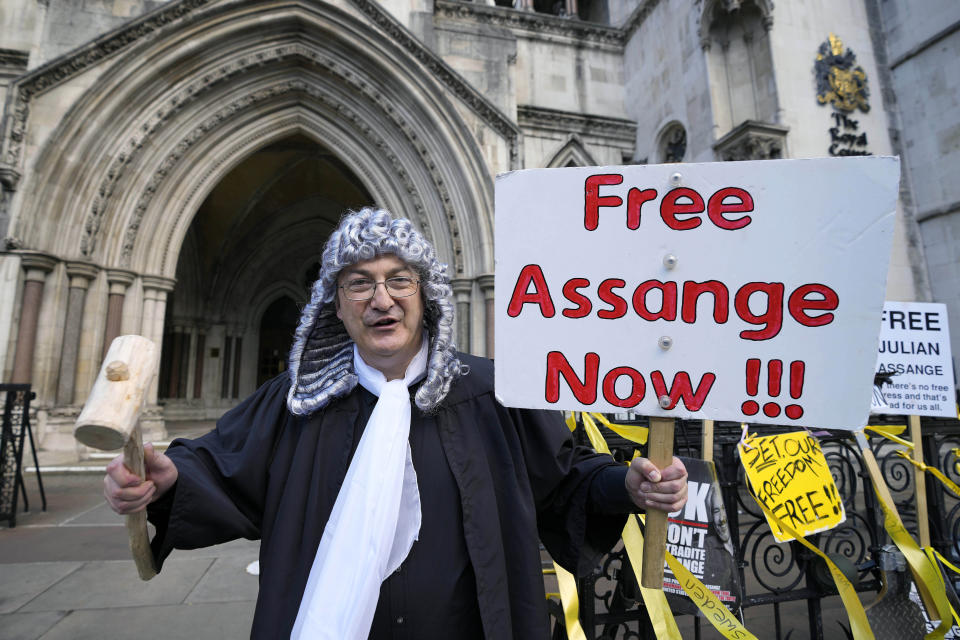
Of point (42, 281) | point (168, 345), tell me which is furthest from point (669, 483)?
point (168, 345)

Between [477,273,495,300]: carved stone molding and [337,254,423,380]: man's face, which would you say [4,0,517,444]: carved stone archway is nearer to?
[477,273,495,300]: carved stone molding

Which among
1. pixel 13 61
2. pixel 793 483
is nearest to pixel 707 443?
pixel 793 483

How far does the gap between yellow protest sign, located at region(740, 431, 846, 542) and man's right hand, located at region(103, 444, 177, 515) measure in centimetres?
236

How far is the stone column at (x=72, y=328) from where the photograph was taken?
7027 mm

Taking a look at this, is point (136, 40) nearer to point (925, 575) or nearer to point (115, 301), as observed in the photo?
point (115, 301)

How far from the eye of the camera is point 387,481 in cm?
119

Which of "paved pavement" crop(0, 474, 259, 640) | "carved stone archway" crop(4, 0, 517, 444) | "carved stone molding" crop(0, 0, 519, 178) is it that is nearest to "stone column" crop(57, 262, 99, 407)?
"carved stone archway" crop(4, 0, 517, 444)

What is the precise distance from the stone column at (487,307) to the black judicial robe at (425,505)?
690 cm

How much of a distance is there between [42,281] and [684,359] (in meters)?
9.11

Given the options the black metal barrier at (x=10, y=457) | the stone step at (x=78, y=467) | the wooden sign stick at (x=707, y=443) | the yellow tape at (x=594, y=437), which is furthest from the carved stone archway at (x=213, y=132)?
the wooden sign stick at (x=707, y=443)

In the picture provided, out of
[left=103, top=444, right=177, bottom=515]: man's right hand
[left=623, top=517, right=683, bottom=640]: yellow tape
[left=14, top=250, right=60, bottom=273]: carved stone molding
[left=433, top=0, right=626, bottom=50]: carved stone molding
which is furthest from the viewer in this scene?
[left=433, top=0, right=626, bottom=50]: carved stone molding

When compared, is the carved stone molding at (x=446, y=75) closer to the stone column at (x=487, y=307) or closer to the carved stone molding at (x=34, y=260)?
the stone column at (x=487, y=307)

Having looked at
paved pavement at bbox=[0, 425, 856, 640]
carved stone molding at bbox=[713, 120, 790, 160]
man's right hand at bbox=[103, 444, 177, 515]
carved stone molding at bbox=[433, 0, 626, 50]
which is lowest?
paved pavement at bbox=[0, 425, 856, 640]

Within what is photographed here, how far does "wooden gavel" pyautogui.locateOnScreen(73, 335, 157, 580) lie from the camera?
2.78ft
